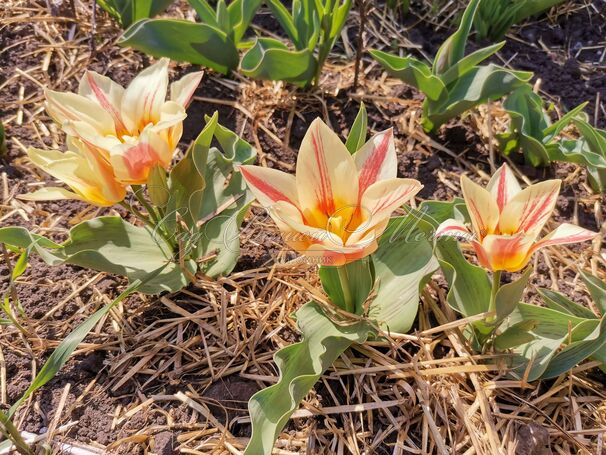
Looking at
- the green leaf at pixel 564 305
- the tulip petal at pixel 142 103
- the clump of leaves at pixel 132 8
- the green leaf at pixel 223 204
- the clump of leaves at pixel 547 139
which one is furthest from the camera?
the clump of leaves at pixel 132 8

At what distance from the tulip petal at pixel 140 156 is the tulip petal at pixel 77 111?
0.08 meters

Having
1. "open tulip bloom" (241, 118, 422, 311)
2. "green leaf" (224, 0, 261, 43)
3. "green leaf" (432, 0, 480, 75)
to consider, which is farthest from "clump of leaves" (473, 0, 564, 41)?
"open tulip bloom" (241, 118, 422, 311)

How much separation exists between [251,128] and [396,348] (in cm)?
83

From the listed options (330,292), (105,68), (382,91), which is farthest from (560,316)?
(105,68)

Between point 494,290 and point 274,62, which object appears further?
point 274,62

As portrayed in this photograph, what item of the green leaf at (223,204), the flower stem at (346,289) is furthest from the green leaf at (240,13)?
the flower stem at (346,289)

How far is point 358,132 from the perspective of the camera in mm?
1259

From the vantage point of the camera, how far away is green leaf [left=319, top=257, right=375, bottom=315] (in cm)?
125

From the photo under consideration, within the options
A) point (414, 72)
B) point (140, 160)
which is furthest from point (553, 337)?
point (140, 160)

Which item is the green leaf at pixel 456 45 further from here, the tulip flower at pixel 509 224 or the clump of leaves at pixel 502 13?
the tulip flower at pixel 509 224

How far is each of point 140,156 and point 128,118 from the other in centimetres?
12

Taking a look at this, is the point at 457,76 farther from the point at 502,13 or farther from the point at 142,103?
the point at 142,103

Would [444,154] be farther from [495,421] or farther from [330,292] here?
[495,421]

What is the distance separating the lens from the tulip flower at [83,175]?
1138 millimetres
